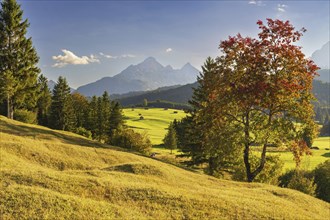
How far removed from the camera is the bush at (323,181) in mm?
49450

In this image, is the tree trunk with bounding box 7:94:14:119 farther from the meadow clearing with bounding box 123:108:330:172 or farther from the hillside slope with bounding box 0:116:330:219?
the meadow clearing with bounding box 123:108:330:172

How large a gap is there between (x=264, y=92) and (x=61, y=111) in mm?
65460

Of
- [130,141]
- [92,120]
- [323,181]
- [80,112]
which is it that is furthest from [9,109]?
[323,181]

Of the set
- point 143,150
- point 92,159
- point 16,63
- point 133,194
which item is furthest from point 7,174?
point 143,150

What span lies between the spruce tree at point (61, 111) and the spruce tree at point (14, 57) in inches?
1080

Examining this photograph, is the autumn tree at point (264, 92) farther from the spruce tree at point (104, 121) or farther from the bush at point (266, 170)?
the spruce tree at point (104, 121)

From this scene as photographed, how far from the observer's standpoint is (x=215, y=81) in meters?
28.5

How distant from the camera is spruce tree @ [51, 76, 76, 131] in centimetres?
7944

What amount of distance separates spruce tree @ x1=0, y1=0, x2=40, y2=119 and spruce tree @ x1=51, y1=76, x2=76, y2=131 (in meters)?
27.4

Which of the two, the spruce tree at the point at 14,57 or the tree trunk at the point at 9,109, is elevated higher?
the spruce tree at the point at 14,57

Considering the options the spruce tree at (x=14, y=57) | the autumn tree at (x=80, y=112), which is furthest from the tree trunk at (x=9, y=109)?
the autumn tree at (x=80, y=112)

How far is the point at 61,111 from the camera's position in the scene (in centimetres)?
7975

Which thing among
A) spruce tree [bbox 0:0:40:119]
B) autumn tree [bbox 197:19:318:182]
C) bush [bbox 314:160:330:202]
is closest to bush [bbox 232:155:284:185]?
autumn tree [bbox 197:19:318:182]

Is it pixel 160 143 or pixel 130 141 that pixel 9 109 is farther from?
pixel 160 143
